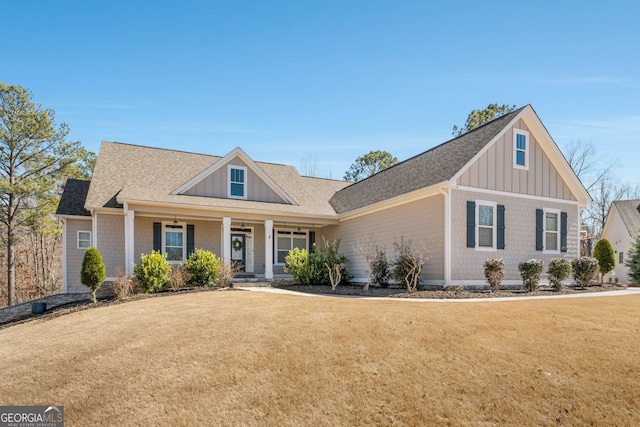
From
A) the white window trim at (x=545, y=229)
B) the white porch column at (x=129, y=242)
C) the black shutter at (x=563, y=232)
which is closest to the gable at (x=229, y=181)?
the white porch column at (x=129, y=242)

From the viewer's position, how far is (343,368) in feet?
18.2

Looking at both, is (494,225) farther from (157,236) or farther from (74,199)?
(74,199)

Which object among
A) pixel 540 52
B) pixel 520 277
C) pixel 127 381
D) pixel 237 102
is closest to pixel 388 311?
pixel 127 381

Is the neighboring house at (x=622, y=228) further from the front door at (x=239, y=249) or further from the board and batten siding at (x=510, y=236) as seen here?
the front door at (x=239, y=249)

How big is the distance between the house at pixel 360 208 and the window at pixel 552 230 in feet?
0.13

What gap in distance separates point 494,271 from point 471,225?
1.68m

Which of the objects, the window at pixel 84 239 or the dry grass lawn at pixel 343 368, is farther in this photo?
the window at pixel 84 239

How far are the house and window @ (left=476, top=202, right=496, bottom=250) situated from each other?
4 centimetres

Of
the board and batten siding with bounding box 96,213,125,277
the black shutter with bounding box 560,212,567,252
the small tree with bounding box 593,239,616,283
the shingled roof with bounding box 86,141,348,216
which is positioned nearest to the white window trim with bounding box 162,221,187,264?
the shingled roof with bounding box 86,141,348,216

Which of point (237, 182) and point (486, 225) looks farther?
point (237, 182)

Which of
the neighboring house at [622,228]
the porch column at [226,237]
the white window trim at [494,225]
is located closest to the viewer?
the white window trim at [494,225]

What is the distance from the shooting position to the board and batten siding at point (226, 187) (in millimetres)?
17438

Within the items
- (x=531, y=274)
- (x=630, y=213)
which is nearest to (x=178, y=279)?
(x=531, y=274)
